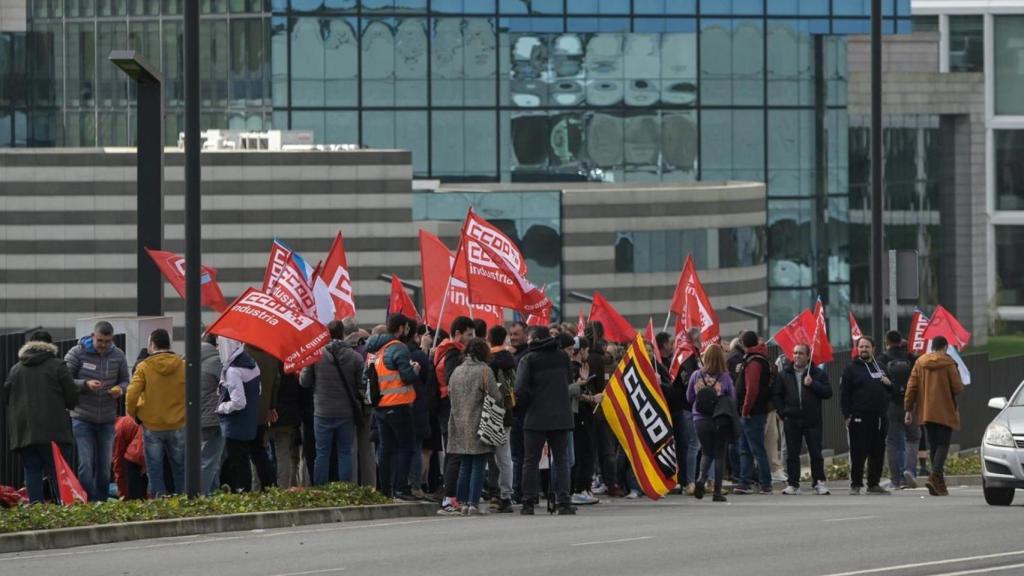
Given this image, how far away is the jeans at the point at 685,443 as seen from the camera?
23.8 metres

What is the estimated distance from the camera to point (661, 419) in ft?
72.3

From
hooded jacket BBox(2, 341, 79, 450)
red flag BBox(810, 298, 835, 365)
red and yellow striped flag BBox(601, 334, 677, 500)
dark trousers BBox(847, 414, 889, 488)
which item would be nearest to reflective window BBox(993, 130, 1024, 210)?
red flag BBox(810, 298, 835, 365)

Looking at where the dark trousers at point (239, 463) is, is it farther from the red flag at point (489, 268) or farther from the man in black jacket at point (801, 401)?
the man in black jacket at point (801, 401)

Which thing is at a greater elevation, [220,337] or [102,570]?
[220,337]

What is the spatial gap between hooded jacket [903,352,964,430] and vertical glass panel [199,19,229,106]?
2557 inches

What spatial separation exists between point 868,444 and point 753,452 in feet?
4.05

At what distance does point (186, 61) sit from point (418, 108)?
220 feet

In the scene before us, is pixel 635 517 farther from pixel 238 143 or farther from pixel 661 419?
pixel 238 143

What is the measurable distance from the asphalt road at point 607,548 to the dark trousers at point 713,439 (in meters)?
2.30

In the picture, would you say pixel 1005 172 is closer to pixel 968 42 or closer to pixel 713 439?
pixel 968 42

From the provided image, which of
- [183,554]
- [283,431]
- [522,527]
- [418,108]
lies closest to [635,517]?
[522,527]

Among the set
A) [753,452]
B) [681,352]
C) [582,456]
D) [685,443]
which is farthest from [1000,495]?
[681,352]

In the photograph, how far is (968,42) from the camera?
114438mm

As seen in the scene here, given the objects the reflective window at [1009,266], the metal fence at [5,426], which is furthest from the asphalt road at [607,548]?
the reflective window at [1009,266]
